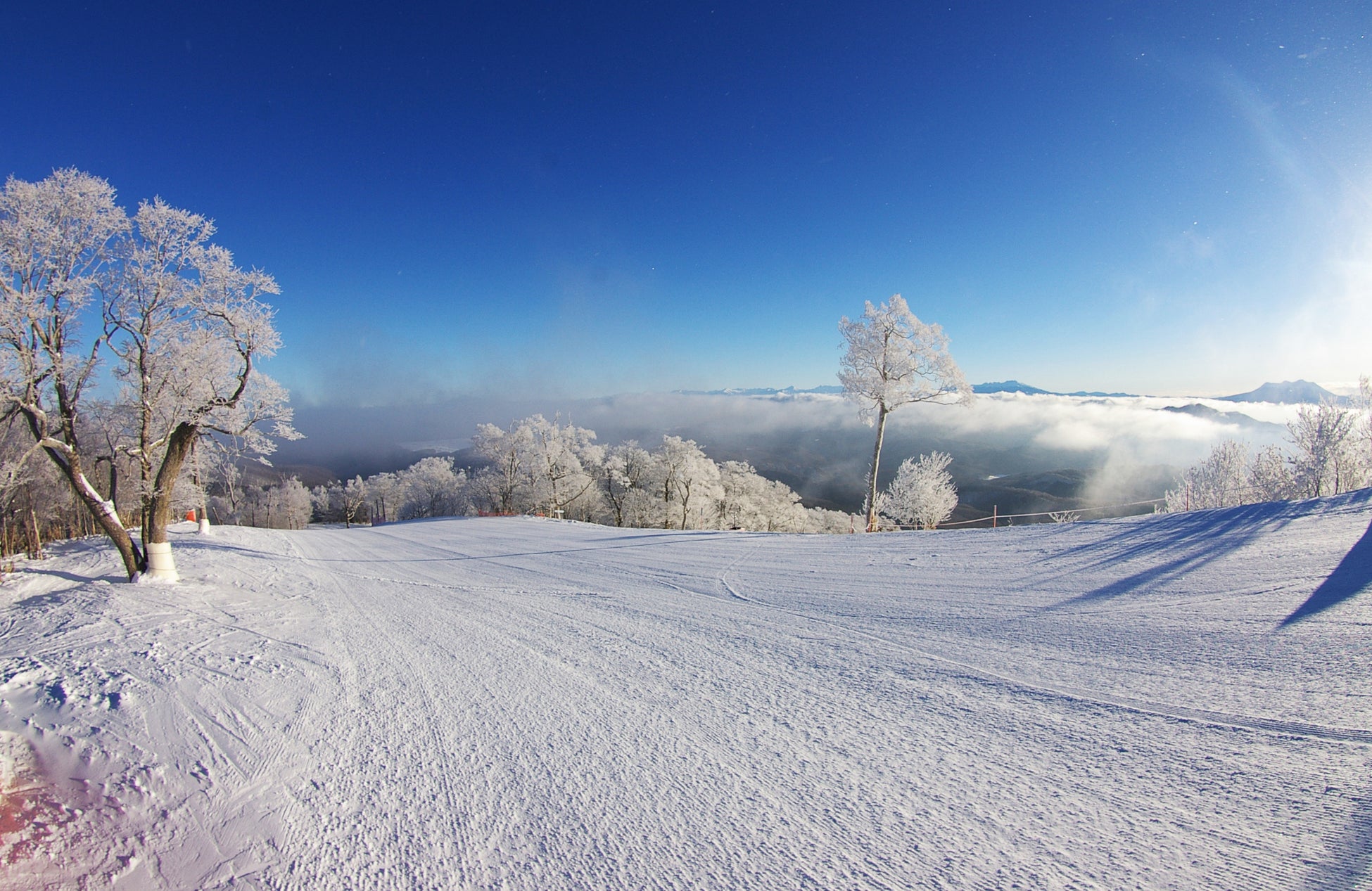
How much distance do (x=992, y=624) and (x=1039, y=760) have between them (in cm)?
238

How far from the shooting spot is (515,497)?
53.1 meters

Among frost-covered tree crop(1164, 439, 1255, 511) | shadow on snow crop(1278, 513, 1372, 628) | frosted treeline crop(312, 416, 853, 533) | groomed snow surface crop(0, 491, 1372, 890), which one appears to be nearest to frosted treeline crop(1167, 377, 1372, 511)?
frost-covered tree crop(1164, 439, 1255, 511)

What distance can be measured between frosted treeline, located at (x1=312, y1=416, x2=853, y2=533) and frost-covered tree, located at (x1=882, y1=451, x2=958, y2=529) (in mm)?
4526

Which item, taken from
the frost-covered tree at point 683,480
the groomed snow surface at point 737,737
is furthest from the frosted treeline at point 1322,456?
the frost-covered tree at point 683,480

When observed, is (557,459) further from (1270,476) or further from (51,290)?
(1270,476)

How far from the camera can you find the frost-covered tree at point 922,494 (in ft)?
119

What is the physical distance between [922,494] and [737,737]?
Result: 36698 millimetres

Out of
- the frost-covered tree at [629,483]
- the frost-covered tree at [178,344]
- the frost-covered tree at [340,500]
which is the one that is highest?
the frost-covered tree at [178,344]

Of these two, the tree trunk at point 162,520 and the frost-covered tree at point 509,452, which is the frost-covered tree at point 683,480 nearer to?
the frost-covered tree at point 509,452

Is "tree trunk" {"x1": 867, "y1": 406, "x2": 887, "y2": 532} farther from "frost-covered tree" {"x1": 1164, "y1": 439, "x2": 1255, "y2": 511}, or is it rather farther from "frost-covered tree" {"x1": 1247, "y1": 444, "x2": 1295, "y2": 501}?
"frost-covered tree" {"x1": 1164, "y1": 439, "x2": 1255, "y2": 511}

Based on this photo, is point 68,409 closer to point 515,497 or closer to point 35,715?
point 35,715

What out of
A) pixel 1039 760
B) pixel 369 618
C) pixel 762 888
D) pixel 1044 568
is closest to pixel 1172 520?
pixel 1044 568

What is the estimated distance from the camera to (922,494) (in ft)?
119

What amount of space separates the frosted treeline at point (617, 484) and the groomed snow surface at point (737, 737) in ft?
117
